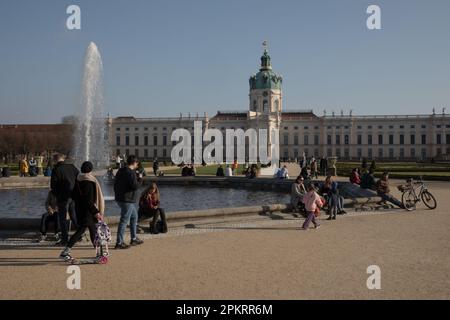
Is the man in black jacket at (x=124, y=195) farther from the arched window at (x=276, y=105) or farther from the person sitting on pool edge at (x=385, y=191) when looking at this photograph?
the arched window at (x=276, y=105)

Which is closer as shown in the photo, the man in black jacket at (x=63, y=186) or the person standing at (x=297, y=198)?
the man in black jacket at (x=63, y=186)

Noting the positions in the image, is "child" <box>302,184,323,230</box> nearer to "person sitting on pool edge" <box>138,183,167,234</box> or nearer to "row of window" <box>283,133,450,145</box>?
"person sitting on pool edge" <box>138,183,167,234</box>

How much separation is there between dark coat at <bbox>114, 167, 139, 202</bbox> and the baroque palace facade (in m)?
78.9

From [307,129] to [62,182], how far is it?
85667 mm

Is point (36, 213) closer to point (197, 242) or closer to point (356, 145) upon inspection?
point (197, 242)

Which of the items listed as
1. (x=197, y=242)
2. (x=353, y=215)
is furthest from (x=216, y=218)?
(x=353, y=215)

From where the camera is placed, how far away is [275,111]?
91.9 metres

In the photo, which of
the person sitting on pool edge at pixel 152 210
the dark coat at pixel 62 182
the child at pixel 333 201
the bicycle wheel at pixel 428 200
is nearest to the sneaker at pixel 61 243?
the dark coat at pixel 62 182

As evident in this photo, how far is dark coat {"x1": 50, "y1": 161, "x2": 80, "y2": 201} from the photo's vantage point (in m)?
7.77

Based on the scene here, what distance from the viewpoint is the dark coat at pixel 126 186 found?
308 inches

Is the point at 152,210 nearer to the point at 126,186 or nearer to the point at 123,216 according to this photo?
the point at 123,216

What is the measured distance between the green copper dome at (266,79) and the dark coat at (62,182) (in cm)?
8664

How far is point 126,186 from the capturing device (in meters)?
7.82
